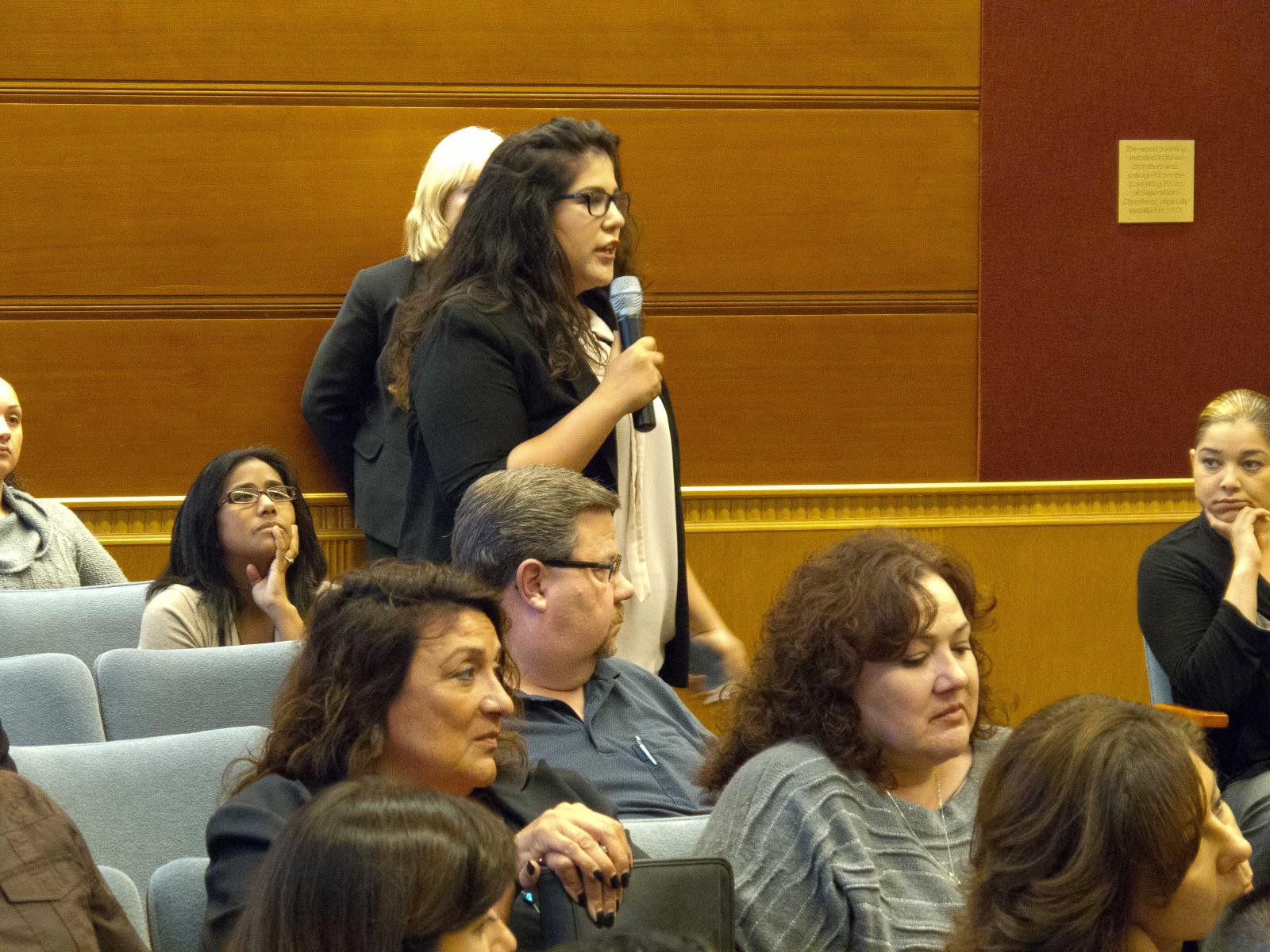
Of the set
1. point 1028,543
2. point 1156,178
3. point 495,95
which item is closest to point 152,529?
point 495,95

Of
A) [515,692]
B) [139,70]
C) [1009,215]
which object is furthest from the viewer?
[1009,215]

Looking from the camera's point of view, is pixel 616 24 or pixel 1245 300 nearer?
pixel 616 24

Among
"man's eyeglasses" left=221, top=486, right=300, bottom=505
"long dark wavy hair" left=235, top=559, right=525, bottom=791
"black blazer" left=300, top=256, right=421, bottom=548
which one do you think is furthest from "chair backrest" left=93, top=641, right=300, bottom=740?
"black blazer" left=300, top=256, right=421, bottom=548

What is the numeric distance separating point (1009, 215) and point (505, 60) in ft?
4.54

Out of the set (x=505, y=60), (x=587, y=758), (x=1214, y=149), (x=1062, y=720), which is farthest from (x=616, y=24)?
(x=1062, y=720)

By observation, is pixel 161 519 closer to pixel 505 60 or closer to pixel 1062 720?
pixel 505 60

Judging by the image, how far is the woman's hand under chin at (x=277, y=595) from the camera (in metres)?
3.14

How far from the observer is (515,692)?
203 centimetres

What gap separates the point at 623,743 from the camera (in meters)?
2.29

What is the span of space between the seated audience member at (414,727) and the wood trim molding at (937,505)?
236 centimetres

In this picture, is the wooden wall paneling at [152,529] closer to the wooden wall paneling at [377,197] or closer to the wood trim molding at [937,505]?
the wooden wall paneling at [377,197]

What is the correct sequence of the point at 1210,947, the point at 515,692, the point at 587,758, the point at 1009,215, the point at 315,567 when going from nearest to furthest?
1. the point at 1210,947
2. the point at 515,692
3. the point at 587,758
4. the point at 315,567
5. the point at 1009,215

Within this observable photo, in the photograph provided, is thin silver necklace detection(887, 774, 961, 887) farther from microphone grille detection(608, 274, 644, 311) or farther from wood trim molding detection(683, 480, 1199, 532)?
wood trim molding detection(683, 480, 1199, 532)

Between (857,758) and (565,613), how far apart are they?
0.53 meters
